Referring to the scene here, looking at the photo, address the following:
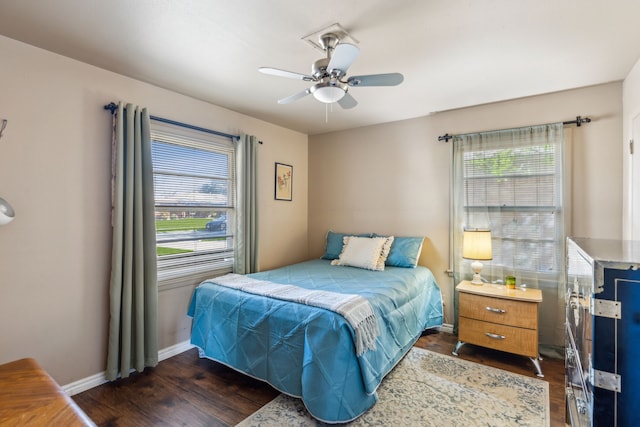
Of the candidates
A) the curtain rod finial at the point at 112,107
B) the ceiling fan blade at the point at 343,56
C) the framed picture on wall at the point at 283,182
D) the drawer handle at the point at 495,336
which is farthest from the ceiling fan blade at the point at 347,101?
the drawer handle at the point at 495,336

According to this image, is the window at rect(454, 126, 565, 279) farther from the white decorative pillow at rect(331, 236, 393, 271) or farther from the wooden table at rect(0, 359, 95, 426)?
the wooden table at rect(0, 359, 95, 426)

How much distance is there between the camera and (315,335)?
6.50ft

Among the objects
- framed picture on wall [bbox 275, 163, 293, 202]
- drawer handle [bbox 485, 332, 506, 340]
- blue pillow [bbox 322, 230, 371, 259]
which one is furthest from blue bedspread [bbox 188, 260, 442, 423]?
framed picture on wall [bbox 275, 163, 293, 202]

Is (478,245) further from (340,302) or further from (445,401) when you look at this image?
(340,302)

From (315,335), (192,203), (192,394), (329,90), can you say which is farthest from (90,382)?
(329,90)

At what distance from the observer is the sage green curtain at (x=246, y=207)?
342 centimetres

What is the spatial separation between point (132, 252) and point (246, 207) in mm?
1226

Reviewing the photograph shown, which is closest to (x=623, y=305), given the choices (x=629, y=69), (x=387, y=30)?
(x=387, y=30)

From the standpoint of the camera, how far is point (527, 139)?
3020mm

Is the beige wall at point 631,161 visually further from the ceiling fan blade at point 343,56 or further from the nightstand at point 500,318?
the ceiling fan blade at point 343,56

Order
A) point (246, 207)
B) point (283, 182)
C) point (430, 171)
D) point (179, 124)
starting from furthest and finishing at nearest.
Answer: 1. point (283, 182)
2. point (430, 171)
3. point (246, 207)
4. point (179, 124)

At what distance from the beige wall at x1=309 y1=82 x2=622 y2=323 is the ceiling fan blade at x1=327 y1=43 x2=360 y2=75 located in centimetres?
212

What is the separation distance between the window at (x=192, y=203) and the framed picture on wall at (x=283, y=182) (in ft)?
2.41

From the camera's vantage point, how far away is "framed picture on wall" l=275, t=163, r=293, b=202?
409cm
